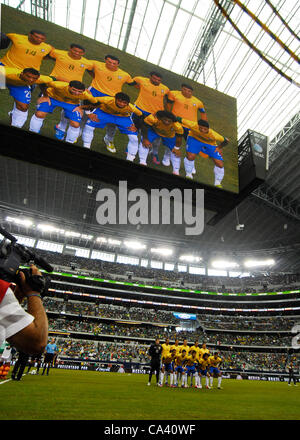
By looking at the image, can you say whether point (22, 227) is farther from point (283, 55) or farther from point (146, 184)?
point (283, 55)

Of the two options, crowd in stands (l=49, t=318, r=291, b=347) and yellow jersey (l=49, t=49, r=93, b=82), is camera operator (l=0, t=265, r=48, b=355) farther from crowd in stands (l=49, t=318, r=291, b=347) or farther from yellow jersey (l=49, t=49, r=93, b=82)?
crowd in stands (l=49, t=318, r=291, b=347)

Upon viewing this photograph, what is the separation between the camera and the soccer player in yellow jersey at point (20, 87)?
1172 cm

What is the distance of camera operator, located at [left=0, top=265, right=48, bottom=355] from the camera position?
1.90m

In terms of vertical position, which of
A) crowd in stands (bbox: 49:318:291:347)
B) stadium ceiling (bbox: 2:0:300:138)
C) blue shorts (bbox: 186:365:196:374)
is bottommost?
blue shorts (bbox: 186:365:196:374)

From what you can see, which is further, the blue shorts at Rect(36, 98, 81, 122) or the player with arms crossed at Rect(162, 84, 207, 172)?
the player with arms crossed at Rect(162, 84, 207, 172)

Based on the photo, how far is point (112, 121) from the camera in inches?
520

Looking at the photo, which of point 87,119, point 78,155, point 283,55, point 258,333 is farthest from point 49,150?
point 258,333

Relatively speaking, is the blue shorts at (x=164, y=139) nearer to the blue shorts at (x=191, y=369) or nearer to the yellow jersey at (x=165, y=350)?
the yellow jersey at (x=165, y=350)

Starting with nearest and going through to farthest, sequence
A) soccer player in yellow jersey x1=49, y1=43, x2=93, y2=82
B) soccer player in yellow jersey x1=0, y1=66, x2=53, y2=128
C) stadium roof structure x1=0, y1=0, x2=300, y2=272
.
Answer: soccer player in yellow jersey x1=0, y1=66, x2=53, y2=128
soccer player in yellow jersey x1=49, y1=43, x2=93, y2=82
stadium roof structure x1=0, y1=0, x2=300, y2=272

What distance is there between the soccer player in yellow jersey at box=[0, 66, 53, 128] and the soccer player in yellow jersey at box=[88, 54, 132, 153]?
2.67 m

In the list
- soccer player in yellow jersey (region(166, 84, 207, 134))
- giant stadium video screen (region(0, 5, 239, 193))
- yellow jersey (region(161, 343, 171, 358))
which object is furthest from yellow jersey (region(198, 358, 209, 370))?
soccer player in yellow jersey (region(166, 84, 207, 134))

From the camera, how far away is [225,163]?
14719 millimetres

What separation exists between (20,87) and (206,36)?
16.0 m

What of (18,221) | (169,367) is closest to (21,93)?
(169,367)
